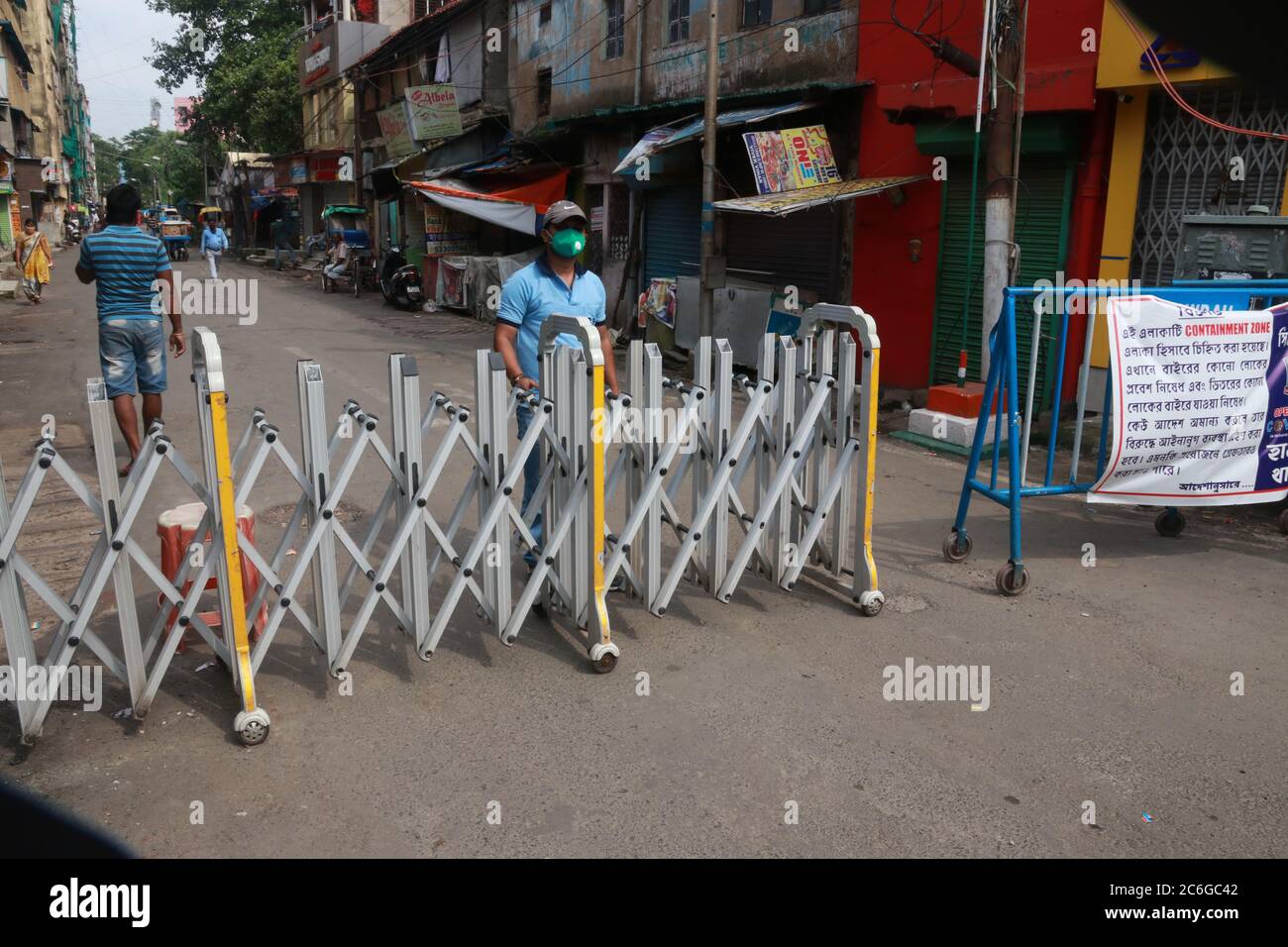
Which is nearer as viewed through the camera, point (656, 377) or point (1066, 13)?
point (656, 377)

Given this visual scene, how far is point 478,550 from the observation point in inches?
177

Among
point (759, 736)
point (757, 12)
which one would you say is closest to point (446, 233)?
point (757, 12)

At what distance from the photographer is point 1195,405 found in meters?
5.74

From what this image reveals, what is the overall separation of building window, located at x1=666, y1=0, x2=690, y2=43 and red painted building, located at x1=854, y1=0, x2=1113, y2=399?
4.36 meters

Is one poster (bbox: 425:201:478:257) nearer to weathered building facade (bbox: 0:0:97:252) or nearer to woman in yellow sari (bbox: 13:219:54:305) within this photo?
woman in yellow sari (bbox: 13:219:54:305)

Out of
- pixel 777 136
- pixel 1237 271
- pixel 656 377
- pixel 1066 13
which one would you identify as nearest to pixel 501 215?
pixel 777 136

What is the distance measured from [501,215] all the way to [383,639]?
14706 mm

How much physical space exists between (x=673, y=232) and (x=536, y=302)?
1149 cm

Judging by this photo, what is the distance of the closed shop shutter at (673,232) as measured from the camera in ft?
51.0

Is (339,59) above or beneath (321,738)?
above
